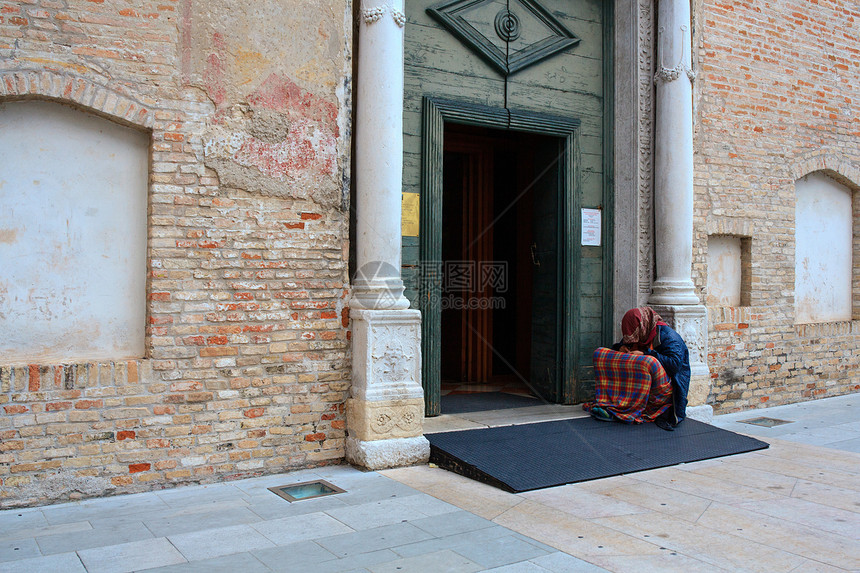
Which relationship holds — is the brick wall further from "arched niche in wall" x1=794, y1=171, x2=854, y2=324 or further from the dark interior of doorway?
the dark interior of doorway

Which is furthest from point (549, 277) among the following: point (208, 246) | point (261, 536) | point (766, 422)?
point (261, 536)

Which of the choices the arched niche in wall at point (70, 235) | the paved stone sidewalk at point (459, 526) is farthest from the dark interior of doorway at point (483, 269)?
the arched niche in wall at point (70, 235)

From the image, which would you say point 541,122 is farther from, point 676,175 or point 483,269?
point 483,269

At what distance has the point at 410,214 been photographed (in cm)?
571

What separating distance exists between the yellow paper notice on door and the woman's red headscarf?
6.67ft

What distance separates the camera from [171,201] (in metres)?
4.39

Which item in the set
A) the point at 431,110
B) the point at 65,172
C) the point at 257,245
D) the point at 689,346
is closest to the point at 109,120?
the point at 65,172

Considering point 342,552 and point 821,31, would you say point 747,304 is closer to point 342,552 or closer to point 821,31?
point 821,31

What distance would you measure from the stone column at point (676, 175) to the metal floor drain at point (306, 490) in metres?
3.63

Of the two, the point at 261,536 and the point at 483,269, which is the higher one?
the point at 483,269

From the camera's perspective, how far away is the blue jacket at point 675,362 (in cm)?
580

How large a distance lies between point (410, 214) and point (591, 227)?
195 cm

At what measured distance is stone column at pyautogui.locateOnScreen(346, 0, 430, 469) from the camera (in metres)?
4.82

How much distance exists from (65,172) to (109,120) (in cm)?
42
